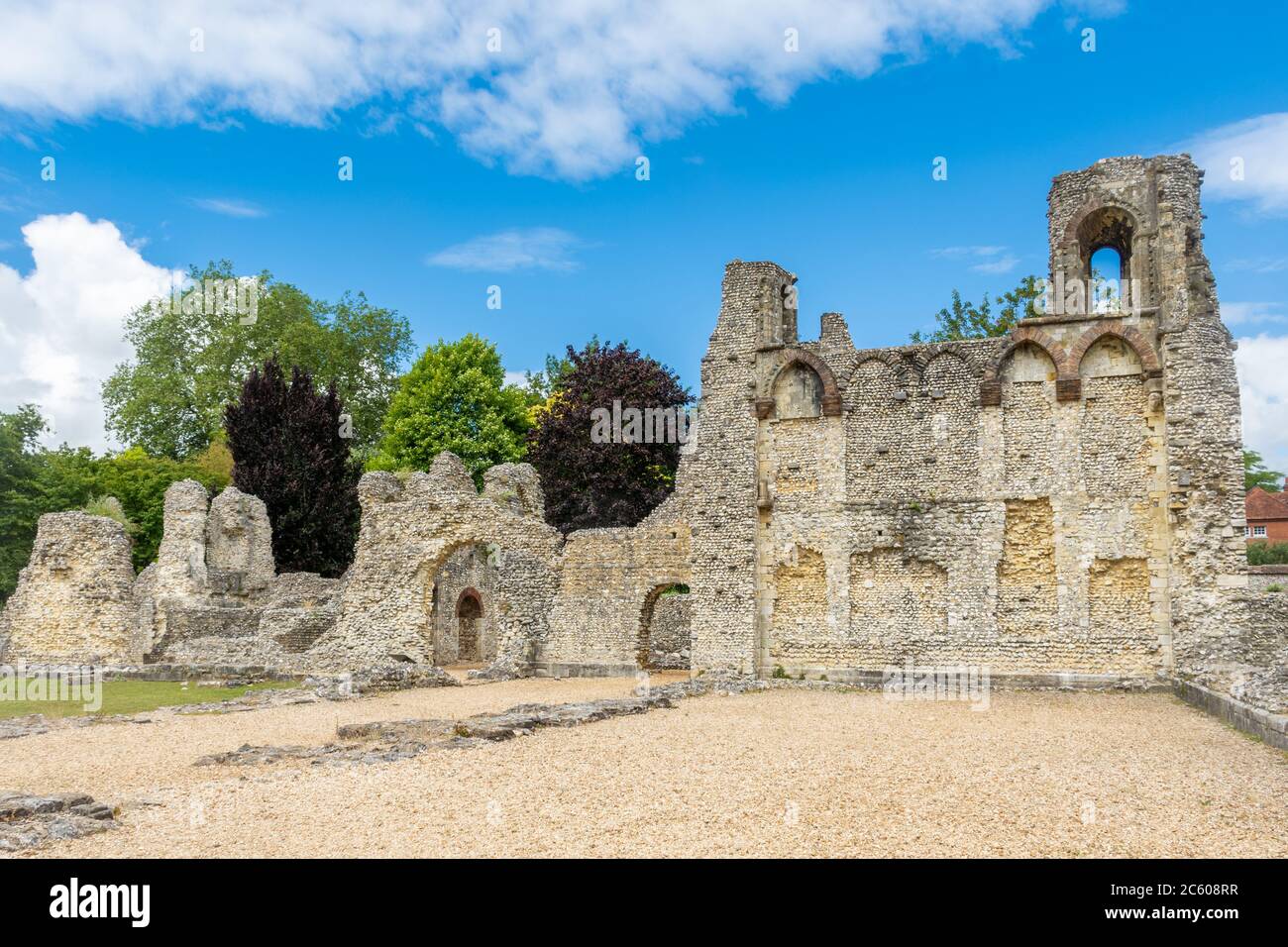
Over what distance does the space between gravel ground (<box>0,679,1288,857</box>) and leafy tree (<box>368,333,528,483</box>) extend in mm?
23846

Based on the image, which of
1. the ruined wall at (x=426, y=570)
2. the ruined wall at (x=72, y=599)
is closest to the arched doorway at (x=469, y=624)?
the ruined wall at (x=426, y=570)

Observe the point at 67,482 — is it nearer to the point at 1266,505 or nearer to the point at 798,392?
the point at 798,392

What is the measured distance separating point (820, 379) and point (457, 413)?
69.0ft

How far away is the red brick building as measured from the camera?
5206 cm

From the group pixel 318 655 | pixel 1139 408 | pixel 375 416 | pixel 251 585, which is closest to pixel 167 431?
pixel 375 416

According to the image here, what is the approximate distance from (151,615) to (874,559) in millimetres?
19440

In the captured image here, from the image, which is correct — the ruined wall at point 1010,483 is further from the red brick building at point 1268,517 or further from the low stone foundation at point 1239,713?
the red brick building at point 1268,517

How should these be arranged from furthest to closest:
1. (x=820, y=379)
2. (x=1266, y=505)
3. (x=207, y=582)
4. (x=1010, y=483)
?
(x=1266, y=505)
(x=207, y=582)
(x=820, y=379)
(x=1010, y=483)

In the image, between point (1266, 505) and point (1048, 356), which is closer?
point (1048, 356)

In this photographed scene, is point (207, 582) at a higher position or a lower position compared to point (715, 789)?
higher

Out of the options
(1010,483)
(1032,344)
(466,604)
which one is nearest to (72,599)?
(466,604)

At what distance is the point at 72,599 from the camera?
2175cm

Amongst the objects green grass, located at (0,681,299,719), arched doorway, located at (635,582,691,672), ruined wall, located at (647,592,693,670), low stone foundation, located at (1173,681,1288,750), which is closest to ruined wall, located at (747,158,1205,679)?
low stone foundation, located at (1173,681,1288,750)

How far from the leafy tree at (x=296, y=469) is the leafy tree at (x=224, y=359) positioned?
6357 millimetres
